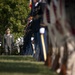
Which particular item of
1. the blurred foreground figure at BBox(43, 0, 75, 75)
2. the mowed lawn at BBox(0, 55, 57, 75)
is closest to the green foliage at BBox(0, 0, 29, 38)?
the mowed lawn at BBox(0, 55, 57, 75)

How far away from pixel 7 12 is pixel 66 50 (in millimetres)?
33527

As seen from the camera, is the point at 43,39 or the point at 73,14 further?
the point at 43,39

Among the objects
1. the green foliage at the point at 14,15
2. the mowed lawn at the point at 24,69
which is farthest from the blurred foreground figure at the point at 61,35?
the green foliage at the point at 14,15

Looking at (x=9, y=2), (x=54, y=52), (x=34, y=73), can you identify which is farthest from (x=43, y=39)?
(x=9, y=2)

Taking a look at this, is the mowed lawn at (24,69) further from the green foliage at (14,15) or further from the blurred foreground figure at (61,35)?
the green foliage at (14,15)

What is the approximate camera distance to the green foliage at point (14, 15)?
4119 cm

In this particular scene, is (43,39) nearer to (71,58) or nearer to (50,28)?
(50,28)

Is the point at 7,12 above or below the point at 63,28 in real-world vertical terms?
above

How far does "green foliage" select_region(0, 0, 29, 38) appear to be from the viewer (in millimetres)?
41188

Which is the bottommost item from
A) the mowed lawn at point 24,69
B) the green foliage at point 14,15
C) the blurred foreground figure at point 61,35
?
the mowed lawn at point 24,69

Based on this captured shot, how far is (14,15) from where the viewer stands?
137ft

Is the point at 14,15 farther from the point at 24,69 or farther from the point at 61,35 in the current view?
the point at 61,35

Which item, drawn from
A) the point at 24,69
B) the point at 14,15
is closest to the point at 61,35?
the point at 24,69

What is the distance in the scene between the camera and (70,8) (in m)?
9.30
